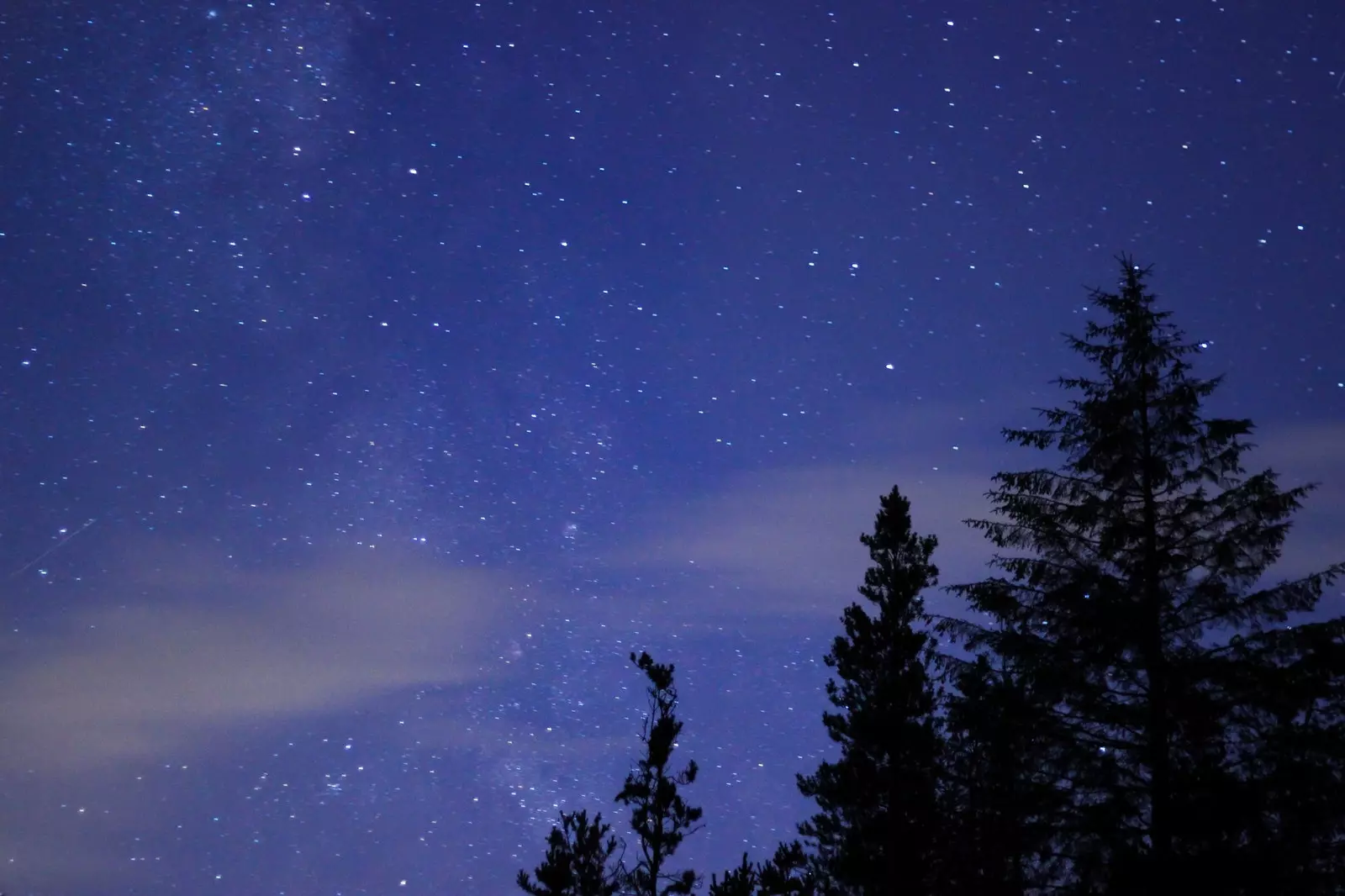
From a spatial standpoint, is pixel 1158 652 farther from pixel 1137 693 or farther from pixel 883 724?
pixel 883 724

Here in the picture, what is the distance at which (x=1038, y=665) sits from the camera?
15945 millimetres

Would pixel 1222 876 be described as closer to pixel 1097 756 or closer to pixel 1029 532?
pixel 1097 756

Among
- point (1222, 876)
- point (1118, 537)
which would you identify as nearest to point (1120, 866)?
point (1222, 876)

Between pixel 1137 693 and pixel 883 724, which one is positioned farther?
pixel 883 724

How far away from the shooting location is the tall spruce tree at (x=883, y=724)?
22469 millimetres

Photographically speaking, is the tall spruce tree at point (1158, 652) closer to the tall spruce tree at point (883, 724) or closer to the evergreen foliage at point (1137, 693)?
→ the evergreen foliage at point (1137, 693)

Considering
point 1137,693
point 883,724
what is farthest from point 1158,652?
point 883,724

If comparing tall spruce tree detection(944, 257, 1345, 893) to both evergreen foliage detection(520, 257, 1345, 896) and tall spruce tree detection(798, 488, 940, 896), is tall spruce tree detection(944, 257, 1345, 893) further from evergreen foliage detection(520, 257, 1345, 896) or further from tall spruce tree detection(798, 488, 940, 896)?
tall spruce tree detection(798, 488, 940, 896)

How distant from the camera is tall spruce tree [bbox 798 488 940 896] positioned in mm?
22469

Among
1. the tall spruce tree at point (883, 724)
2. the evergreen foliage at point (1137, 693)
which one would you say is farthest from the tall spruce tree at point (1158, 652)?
the tall spruce tree at point (883, 724)

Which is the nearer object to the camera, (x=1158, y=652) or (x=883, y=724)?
(x=1158, y=652)

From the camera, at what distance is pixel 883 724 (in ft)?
82.1

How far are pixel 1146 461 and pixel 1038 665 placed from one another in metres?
3.63

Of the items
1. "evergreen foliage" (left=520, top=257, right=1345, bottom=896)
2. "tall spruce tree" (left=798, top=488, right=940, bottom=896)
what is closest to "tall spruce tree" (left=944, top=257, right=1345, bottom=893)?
"evergreen foliage" (left=520, top=257, right=1345, bottom=896)
